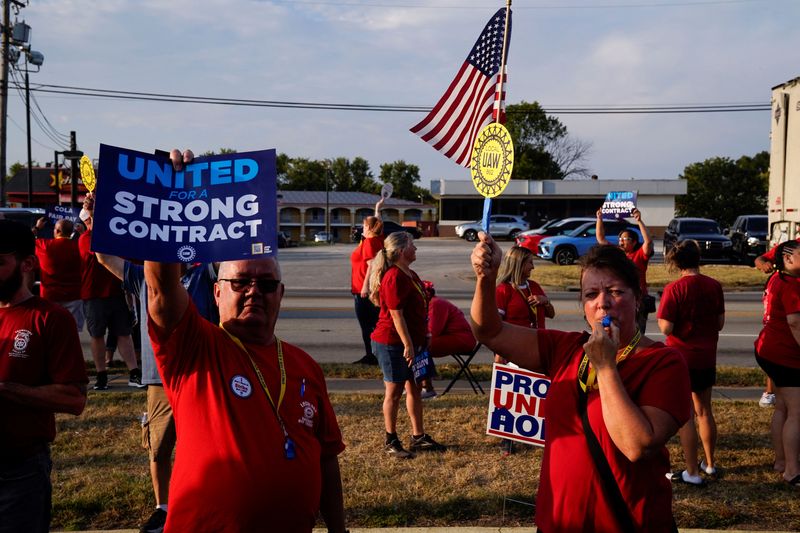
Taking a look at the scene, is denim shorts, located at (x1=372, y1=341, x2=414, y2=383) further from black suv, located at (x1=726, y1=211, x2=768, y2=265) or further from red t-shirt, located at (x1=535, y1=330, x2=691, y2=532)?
black suv, located at (x1=726, y1=211, x2=768, y2=265)

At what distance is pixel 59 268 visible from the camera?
8555 millimetres

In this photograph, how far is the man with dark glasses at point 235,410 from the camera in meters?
2.34

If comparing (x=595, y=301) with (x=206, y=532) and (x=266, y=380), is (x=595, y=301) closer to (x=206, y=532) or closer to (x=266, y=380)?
(x=266, y=380)

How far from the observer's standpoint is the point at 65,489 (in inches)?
199

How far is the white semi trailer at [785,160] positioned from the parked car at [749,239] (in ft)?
31.6

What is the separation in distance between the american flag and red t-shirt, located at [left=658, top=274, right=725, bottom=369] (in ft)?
6.50

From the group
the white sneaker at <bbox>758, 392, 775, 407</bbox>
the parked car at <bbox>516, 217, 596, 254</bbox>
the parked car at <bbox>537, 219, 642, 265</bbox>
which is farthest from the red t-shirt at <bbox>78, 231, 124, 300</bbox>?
the parked car at <bbox>516, 217, 596, 254</bbox>

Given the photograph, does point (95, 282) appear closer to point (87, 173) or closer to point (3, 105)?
point (87, 173)

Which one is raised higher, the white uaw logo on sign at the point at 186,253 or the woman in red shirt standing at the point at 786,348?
the white uaw logo on sign at the point at 186,253

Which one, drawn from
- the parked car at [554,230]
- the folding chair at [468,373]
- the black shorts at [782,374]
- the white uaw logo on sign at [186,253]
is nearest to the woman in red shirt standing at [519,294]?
the folding chair at [468,373]

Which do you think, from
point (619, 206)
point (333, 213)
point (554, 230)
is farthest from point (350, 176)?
point (619, 206)

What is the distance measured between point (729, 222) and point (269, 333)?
236ft

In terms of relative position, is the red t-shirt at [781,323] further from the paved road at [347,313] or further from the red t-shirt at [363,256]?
the paved road at [347,313]

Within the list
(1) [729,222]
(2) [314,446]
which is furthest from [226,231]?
(1) [729,222]
